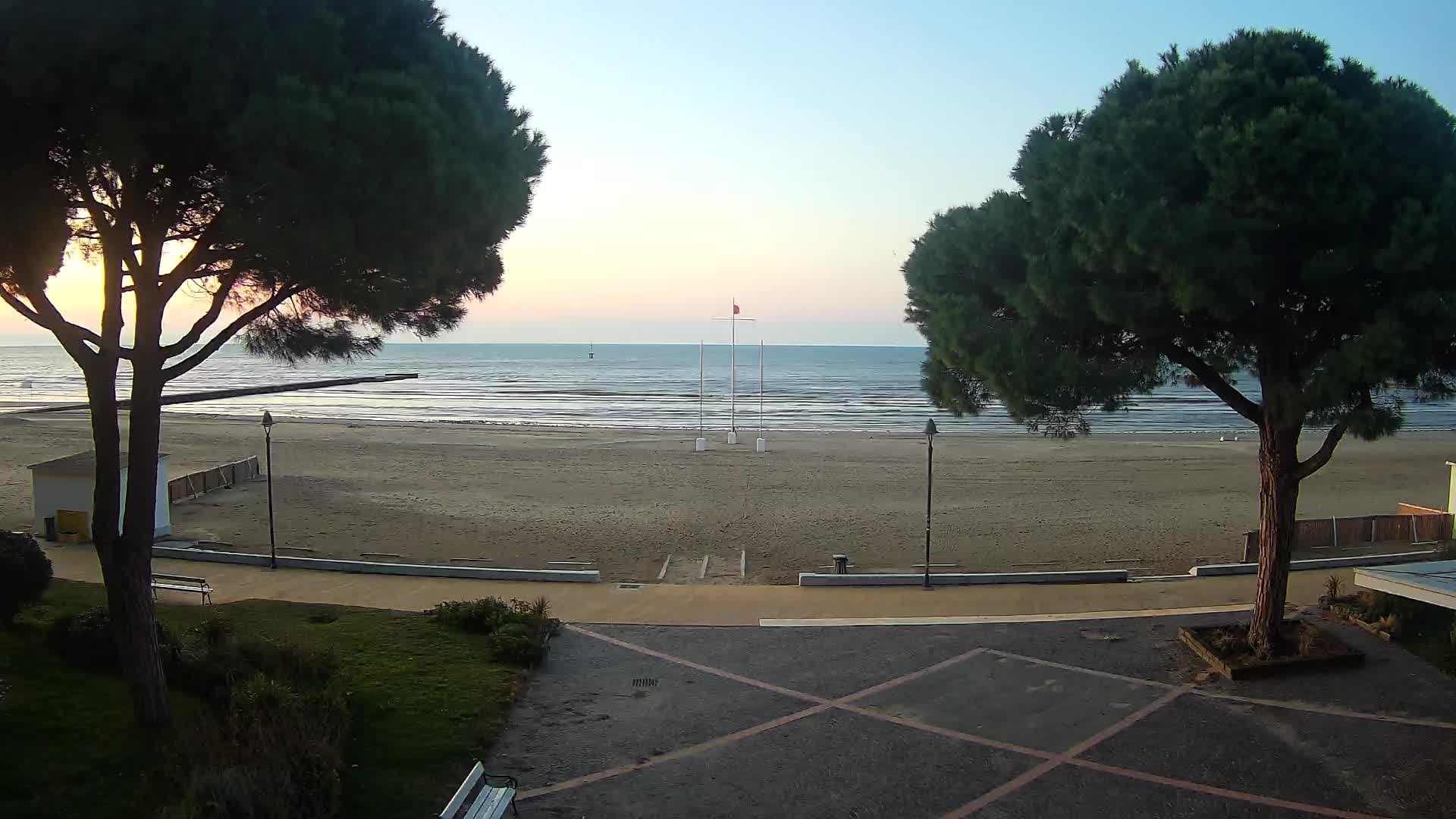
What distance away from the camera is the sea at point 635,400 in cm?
5172

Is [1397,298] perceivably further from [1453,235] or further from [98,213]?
[98,213]

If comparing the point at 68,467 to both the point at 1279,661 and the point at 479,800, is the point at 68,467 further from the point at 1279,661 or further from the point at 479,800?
the point at 1279,661

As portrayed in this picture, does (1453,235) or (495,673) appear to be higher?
(1453,235)

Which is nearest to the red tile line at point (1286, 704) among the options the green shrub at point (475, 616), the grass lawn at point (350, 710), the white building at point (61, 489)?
the grass lawn at point (350, 710)

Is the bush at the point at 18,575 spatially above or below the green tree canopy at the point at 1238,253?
below

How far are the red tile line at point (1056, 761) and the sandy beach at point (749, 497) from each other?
8251mm

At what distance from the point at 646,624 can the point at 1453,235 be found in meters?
9.47

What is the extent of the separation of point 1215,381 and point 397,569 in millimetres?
12270

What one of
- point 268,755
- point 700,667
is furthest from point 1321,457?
point 268,755

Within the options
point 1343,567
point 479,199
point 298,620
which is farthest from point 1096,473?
point 479,199

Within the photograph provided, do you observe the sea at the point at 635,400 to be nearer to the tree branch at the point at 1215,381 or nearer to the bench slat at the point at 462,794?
the tree branch at the point at 1215,381

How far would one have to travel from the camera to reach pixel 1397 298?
8.09 meters

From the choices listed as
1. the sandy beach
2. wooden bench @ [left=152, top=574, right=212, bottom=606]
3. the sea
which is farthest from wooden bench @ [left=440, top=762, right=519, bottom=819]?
the sea

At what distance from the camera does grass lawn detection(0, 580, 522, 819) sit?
19.4ft
